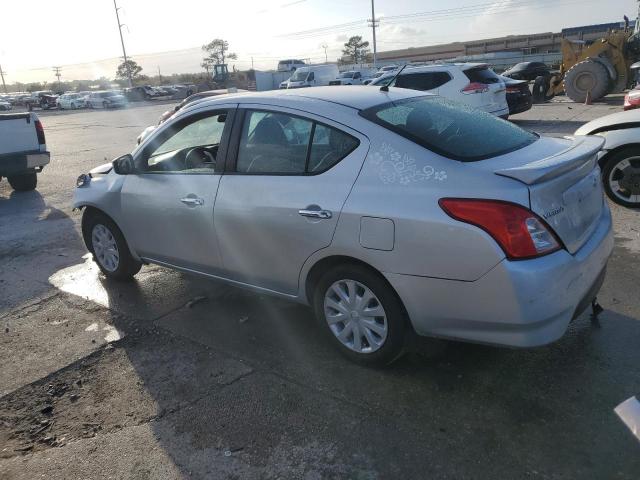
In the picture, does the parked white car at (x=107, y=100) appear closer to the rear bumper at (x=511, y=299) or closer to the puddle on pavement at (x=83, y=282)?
the puddle on pavement at (x=83, y=282)

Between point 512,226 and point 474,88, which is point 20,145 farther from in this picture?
point 512,226

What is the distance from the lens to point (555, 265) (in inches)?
104

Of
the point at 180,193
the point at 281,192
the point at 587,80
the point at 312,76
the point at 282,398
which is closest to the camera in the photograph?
the point at 282,398

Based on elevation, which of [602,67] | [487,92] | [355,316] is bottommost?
[355,316]

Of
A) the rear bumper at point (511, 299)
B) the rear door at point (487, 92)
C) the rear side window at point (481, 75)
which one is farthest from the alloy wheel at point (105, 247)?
the rear side window at point (481, 75)

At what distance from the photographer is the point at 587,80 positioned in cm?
1731

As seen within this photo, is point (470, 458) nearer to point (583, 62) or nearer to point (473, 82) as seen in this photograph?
point (473, 82)

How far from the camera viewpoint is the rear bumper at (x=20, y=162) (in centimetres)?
949

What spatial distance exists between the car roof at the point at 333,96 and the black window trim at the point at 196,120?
92 millimetres

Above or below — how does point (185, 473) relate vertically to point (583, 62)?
below

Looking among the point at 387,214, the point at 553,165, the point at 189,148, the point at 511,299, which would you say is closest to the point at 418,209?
the point at 387,214

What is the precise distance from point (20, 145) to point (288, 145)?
27.4 ft

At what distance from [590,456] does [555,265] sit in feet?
3.02

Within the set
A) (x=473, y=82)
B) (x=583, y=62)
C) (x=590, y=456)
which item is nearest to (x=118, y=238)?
(x=590, y=456)
